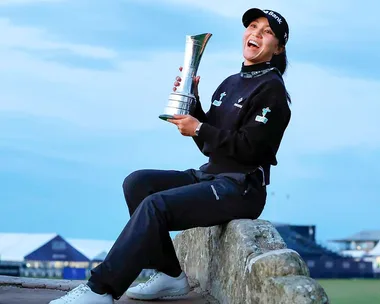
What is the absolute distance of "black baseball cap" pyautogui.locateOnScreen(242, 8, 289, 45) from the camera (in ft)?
17.2

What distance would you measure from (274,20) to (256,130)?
2.46ft

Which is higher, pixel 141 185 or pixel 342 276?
pixel 141 185

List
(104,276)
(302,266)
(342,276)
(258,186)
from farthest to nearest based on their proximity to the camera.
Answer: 1. (342,276)
2. (258,186)
3. (104,276)
4. (302,266)

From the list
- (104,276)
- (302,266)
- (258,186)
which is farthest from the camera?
(258,186)

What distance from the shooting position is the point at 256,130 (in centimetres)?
494

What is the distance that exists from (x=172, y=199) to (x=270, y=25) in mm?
1239

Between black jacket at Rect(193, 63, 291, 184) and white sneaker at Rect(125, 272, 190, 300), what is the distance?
735mm

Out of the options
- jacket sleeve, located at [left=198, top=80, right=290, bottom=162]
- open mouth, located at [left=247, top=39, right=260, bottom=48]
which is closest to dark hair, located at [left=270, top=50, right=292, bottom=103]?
open mouth, located at [left=247, top=39, right=260, bottom=48]

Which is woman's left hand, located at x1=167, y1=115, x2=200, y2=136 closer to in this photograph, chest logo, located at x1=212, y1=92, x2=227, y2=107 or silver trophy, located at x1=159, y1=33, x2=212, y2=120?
silver trophy, located at x1=159, y1=33, x2=212, y2=120

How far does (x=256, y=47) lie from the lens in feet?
17.3

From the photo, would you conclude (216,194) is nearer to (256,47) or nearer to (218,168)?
(218,168)

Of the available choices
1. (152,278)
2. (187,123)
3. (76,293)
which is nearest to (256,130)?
(187,123)

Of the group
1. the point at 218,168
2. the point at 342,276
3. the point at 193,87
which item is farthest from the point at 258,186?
→ the point at 342,276

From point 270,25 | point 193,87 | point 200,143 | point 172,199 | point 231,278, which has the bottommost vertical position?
point 231,278
